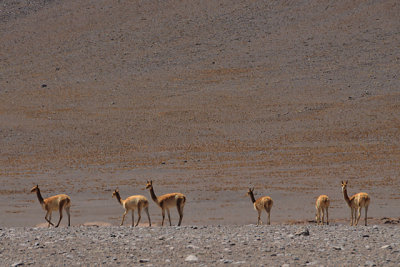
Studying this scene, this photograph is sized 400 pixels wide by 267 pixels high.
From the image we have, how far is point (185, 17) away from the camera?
6450cm

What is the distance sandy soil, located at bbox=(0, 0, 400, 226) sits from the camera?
26.5m

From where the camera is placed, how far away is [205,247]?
1214cm

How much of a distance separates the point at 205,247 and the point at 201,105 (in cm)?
3411

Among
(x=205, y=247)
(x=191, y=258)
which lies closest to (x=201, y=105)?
(x=205, y=247)

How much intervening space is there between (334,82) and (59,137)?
20583 mm

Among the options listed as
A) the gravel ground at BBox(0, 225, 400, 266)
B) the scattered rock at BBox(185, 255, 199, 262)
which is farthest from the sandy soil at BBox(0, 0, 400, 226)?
the scattered rock at BBox(185, 255, 199, 262)

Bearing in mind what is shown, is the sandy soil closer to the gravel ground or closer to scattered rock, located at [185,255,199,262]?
the gravel ground

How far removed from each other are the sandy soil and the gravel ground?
613 cm

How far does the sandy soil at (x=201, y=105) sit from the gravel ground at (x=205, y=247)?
613 cm

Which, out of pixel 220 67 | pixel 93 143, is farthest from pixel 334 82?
pixel 93 143

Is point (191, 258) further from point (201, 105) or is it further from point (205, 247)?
point (201, 105)

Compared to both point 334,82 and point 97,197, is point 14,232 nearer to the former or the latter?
point 97,197

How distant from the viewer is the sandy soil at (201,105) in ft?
86.8

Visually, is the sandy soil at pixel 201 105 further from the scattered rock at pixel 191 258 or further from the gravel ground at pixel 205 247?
the scattered rock at pixel 191 258
